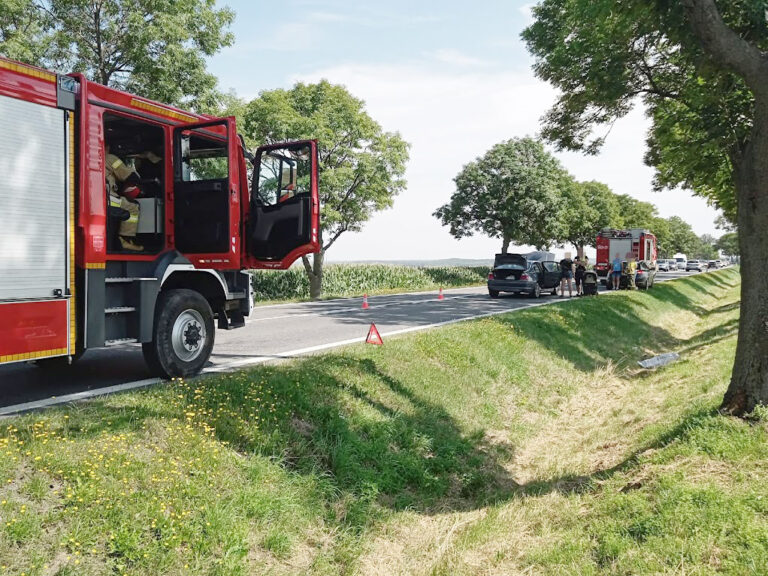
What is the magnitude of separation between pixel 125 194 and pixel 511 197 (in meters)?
42.6

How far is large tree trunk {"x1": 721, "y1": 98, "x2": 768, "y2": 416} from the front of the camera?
6.39 meters

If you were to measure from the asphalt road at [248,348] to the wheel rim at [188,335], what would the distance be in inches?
19.9

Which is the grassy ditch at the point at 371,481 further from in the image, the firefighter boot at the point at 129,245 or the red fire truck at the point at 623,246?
the red fire truck at the point at 623,246

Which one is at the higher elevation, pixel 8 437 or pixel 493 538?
pixel 8 437

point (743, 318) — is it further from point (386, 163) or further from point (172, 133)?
point (386, 163)

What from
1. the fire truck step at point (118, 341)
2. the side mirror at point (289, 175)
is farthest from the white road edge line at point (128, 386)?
the side mirror at point (289, 175)

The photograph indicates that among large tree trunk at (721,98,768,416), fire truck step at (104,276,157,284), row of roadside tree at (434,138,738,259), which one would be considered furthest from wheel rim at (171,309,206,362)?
row of roadside tree at (434,138,738,259)

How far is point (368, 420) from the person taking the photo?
6.64m

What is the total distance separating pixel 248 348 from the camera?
31.7ft

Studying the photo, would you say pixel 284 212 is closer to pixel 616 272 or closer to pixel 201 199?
pixel 201 199

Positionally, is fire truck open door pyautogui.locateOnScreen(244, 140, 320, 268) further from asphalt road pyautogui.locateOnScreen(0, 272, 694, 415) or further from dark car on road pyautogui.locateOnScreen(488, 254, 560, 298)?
dark car on road pyautogui.locateOnScreen(488, 254, 560, 298)

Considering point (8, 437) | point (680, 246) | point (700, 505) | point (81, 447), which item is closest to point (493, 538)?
point (700, 505)

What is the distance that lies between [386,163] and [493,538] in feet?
88.1

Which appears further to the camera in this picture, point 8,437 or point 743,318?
point 743,318
